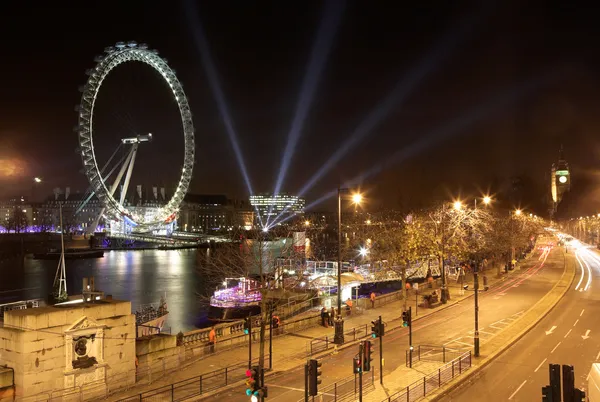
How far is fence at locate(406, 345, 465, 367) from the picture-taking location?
24.1m

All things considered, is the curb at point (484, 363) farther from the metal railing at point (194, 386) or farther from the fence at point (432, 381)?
the metal railing at point (194, 386)

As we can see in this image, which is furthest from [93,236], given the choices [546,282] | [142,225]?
[546,282]

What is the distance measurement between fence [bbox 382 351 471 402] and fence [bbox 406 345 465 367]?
815 mm

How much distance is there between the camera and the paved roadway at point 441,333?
66.8 ft

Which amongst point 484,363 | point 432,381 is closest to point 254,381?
point 432,381

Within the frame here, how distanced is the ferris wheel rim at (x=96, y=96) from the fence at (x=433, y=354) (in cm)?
7062

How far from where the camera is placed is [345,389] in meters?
19.8

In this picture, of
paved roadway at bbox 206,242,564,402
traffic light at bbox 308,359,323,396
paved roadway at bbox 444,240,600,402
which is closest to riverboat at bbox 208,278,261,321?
paved roadway at bbox 206,242,564,402

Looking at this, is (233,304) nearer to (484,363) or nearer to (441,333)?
(441,333)

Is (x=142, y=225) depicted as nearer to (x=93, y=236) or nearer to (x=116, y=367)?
(x=93, y=236)

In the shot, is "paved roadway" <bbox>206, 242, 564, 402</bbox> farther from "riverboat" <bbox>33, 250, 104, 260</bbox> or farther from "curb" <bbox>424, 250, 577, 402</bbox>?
"riverboat" <bbox>33, 250, 104, 260</bbox>

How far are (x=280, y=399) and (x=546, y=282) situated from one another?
4573 centimetres

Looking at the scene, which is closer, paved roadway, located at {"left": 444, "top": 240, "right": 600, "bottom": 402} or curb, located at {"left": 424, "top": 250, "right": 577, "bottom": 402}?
curb, located at {"left": 424, "top": 250, "right": 577, "bottom": 402}

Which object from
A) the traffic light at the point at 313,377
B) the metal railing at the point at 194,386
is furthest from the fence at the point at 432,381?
the metal railing at the point at 194,386
